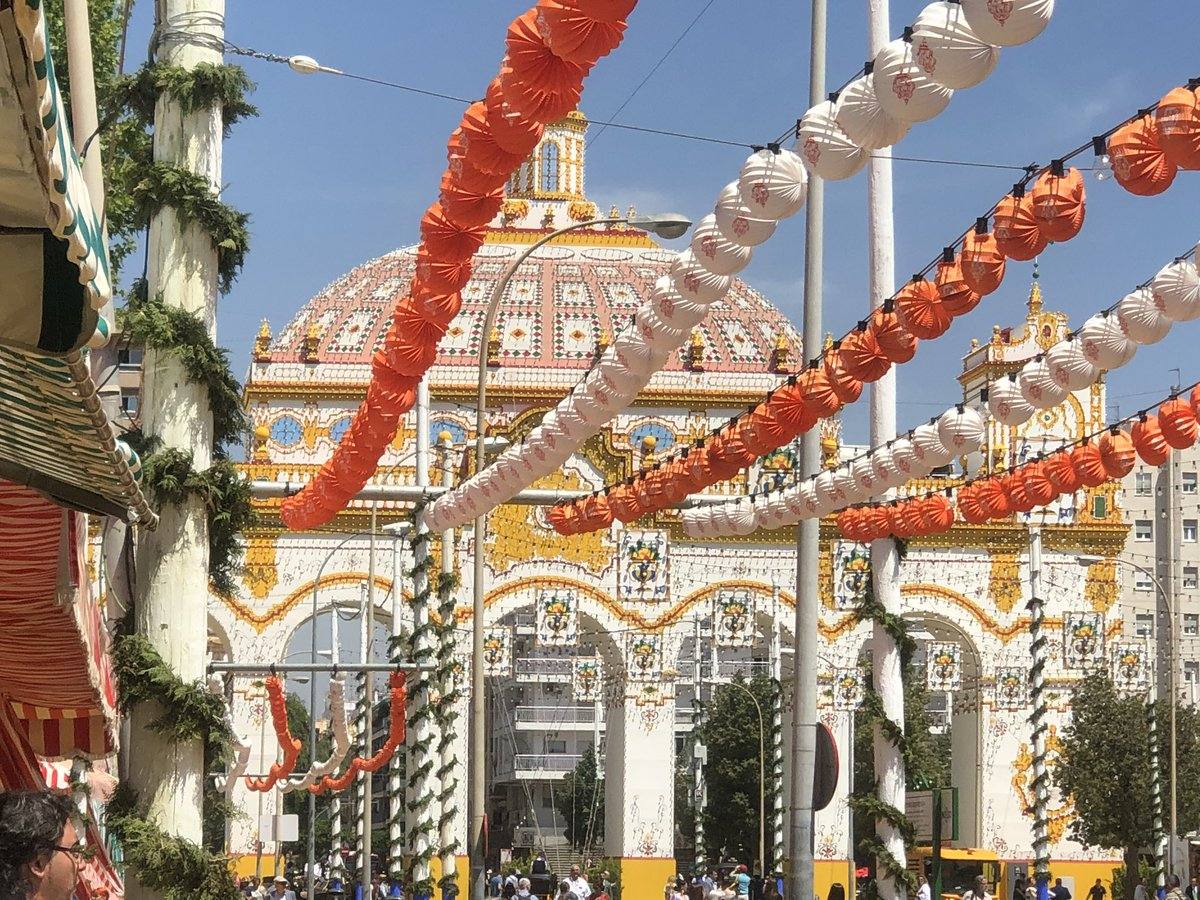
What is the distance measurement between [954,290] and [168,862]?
19.8 feet

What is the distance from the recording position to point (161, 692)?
8.51m

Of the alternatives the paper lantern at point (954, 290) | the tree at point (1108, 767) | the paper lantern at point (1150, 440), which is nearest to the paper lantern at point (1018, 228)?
the paper lantern at point (954, 290)

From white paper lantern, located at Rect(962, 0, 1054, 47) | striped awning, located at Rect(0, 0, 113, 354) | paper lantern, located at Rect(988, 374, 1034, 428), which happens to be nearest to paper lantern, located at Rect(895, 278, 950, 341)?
paper lantern, located at Rect(988, 374, 1034, 428)

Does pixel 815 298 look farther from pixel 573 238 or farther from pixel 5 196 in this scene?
pixel 573 238

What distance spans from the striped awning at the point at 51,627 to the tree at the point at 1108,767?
38.0 metres

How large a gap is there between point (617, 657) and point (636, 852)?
4.40 metres

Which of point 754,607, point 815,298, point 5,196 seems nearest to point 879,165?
point 815,298

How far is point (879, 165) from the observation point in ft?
52.7

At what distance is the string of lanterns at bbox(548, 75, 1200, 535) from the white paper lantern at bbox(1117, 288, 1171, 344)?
1 cm

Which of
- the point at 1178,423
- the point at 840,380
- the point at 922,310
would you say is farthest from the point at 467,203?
the point at 1178,423

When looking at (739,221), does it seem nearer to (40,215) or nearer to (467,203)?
(467,203)

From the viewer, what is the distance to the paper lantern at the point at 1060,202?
10.3 metres

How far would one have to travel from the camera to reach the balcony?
84.6m

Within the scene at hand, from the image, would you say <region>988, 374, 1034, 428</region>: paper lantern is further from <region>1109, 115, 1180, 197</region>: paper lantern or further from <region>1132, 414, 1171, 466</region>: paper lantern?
<region>1109, 115, 1180, 197</region>: paper lantern
